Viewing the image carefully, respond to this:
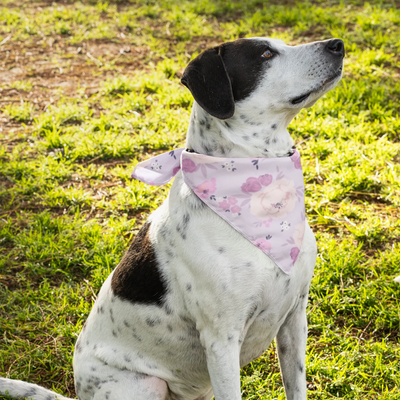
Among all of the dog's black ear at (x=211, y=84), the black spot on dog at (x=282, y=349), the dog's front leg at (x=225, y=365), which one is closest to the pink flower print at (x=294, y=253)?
the dog's front leg at (x=225, y=365)

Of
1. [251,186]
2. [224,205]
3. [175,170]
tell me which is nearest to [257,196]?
[251,186]

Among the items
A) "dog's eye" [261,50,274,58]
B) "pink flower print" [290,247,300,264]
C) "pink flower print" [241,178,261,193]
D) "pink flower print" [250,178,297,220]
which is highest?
"dog's eye" [261,50,274,58]

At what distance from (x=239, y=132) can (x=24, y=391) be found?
1.77 meters

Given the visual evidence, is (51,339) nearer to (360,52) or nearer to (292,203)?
(292,203)

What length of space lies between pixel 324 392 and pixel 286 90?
5.48ft

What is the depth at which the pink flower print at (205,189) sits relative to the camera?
246cm

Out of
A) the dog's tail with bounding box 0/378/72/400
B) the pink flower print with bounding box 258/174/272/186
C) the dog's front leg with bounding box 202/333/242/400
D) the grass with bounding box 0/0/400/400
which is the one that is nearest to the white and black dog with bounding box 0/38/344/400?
the dog's front leg with bounding box 202/333/242/400

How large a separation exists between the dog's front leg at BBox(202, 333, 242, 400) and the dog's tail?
98cm

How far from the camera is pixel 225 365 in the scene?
2334 millimetres

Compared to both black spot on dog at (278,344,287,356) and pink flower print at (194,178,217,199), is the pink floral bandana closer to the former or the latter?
pink flower print at (194,178,217,199)

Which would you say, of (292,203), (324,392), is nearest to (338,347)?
(324,392)

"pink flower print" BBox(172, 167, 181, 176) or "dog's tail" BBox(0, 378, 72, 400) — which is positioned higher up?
"pink flower print" BBox(172, 167, 181, 176)

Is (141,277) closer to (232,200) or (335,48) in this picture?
(232,200)

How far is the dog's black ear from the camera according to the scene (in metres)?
2.38
